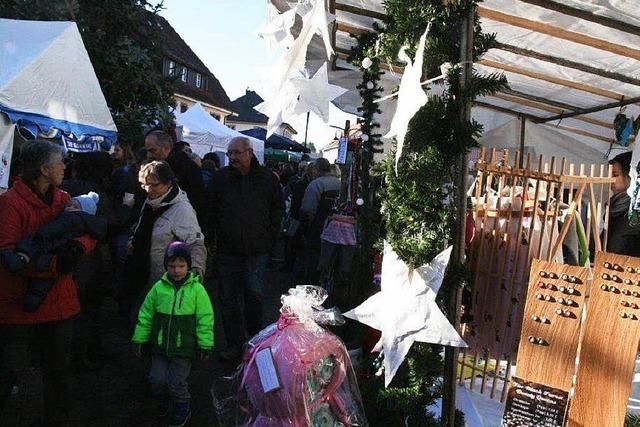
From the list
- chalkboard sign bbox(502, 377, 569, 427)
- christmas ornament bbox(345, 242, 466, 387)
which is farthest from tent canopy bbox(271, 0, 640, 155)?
chalkboard sign bbox(502, 377, 569, 427)

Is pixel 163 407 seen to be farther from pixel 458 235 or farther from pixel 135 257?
pixel 458 235

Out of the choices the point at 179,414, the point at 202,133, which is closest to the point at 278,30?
the point at 179,414

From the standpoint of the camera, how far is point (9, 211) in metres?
3.03

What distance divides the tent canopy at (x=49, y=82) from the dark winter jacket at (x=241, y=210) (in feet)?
8.27

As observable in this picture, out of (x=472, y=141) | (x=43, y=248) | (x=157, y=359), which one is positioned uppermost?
(x=472, y=141)

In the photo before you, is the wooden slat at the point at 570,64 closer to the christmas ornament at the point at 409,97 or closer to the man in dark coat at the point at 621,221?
the man in dark coat at the point at 621,221

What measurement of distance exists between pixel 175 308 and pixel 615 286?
8.12ft

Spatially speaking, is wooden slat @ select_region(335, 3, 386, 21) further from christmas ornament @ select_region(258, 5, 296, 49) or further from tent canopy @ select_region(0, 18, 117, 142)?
tent canopy @ select_region(0, 18, 117, 142)

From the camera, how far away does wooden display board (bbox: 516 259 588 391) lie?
7.95 ft

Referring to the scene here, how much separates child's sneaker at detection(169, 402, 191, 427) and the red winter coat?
0.94 metres

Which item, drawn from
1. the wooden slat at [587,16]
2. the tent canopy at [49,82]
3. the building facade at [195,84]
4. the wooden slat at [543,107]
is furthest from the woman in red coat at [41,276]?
the building facade at [195,84]

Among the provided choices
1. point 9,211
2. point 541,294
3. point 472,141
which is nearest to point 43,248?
point 9,211

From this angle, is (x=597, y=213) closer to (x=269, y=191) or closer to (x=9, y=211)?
(x=269, y=191)

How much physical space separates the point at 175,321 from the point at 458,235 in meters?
1.92
